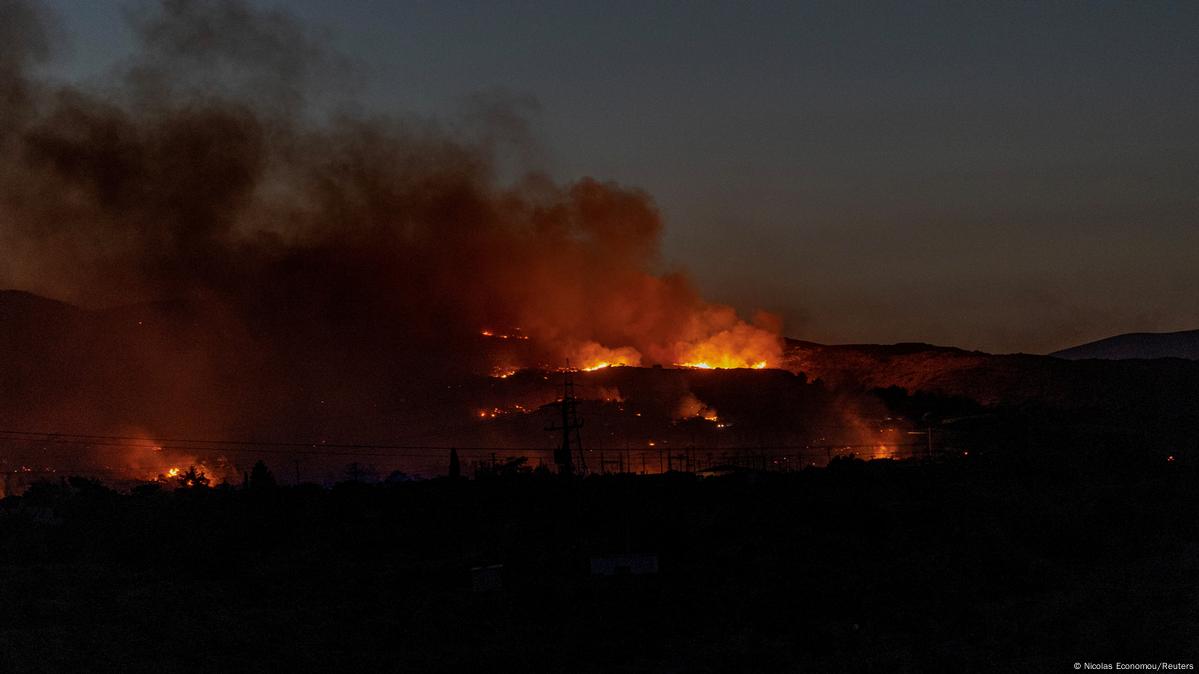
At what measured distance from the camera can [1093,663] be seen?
27047 millimetres

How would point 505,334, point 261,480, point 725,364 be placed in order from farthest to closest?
point 505,334 → point 725,364 → point 261,480

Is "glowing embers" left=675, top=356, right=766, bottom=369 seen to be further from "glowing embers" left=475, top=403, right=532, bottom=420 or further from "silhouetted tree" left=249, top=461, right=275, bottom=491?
"silhouetted tree" left=249, top=461, right=275, bottom=491

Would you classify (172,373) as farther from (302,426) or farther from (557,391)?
(557,391)

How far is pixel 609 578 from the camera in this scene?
128ft

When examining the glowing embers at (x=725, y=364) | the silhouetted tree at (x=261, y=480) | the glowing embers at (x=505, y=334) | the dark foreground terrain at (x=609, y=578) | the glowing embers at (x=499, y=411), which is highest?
the glowing embers at (x=505, y=334)

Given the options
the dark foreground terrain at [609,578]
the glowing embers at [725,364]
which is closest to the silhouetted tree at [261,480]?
the dark foreground terrain at [609,578]

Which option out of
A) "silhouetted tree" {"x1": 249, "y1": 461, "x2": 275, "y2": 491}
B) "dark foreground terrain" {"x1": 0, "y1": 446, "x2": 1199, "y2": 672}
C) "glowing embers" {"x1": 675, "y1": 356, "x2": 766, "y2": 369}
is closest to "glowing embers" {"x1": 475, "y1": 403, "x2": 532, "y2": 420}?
"glowing embers" {"x1": 675, "y1": 356, "x2": 766, "y2": 369}

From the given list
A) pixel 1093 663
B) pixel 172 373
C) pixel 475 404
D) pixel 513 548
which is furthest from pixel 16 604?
pixel 172 373

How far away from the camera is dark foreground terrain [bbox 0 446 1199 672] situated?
31094 millimetres

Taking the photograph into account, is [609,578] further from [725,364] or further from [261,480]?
[725,364]

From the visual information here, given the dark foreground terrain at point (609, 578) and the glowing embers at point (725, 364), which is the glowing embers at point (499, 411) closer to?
the glowing embers at point (725, 364)

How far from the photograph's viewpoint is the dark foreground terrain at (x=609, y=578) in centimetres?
3109

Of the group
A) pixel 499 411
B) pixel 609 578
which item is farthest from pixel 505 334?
pixel 609 578

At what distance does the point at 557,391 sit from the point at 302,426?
24.5 meters
